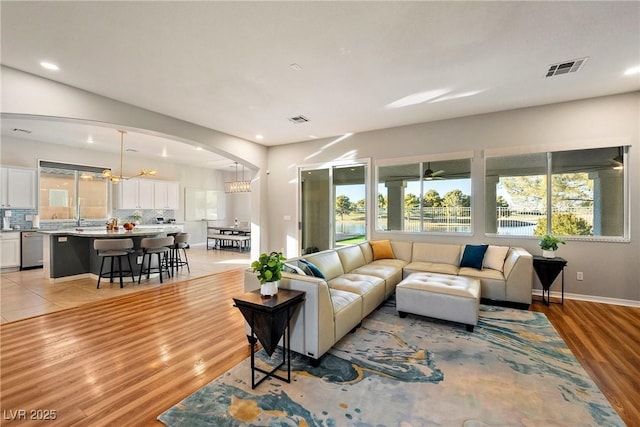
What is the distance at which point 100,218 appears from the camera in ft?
26.2

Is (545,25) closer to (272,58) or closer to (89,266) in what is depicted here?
(272,58)

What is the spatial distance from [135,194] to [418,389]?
9.41 meters

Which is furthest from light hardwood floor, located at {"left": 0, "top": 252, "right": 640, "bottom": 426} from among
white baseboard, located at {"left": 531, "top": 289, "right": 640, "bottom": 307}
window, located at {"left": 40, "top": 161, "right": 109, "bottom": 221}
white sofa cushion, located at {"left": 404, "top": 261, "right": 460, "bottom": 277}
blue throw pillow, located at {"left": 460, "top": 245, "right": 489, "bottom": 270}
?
window, located at {"left": 40, "top": 161, "right": 109, "bottom": 221}

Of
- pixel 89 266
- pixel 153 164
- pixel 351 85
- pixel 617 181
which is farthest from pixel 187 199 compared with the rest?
pixel 617 181

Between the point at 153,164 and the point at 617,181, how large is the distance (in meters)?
11.2

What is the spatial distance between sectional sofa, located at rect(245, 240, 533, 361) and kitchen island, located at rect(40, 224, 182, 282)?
3.83 metres

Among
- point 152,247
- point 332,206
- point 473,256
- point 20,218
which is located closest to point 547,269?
point 473,256

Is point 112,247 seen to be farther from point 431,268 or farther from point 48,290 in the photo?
point 431,268

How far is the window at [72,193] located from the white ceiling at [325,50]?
4.93 metres

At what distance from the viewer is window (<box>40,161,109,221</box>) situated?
274 inches

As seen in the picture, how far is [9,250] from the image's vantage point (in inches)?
238

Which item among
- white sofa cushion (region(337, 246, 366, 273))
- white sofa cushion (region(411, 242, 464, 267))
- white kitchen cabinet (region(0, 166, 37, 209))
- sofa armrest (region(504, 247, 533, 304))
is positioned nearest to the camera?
sofa armrest (region(504, 247, 533, 304))

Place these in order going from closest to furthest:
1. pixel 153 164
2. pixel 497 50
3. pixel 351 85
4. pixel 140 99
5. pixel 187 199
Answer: pixel 497 50, pixel 351 85, pixel 140 99, pixel 153 164, pixel 187 199

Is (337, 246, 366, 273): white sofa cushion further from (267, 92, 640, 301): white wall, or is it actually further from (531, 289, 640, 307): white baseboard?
(531, 289, 640, 307): white baseboard
